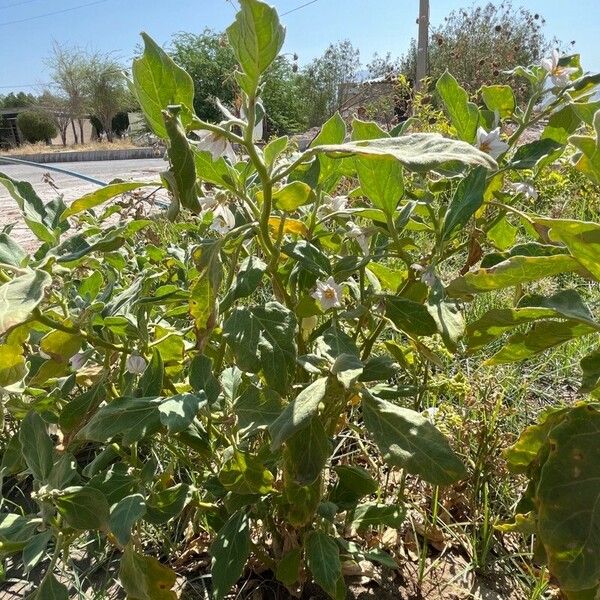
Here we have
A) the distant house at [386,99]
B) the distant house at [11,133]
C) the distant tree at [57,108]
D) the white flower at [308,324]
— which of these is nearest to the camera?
the white flower at [308,324]

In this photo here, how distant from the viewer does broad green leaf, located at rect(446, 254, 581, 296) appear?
68cm

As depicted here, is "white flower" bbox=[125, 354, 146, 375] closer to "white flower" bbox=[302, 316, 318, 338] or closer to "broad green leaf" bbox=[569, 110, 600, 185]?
"white flower" bbox=[302, 316, 318, 338]

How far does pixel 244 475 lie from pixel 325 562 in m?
0.18

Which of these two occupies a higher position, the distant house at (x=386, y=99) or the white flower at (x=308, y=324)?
the distant house at (x=386, y=99)

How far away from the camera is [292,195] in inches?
30.7

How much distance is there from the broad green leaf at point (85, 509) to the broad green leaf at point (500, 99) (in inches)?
34.4

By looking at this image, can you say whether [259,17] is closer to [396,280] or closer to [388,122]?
[396,280]

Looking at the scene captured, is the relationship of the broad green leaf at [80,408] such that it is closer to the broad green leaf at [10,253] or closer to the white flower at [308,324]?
the broad green leaf at [10,253]

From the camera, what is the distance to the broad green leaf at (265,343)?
0.79m

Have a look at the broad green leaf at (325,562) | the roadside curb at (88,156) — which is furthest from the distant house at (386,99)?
the roadside curb at (88,156)

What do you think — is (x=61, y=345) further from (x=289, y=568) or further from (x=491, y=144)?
(x=491, y=144)

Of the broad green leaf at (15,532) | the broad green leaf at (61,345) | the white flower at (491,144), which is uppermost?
the white flower at (491,144)

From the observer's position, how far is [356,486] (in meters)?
0.98

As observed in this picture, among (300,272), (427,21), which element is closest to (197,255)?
(300,272)
